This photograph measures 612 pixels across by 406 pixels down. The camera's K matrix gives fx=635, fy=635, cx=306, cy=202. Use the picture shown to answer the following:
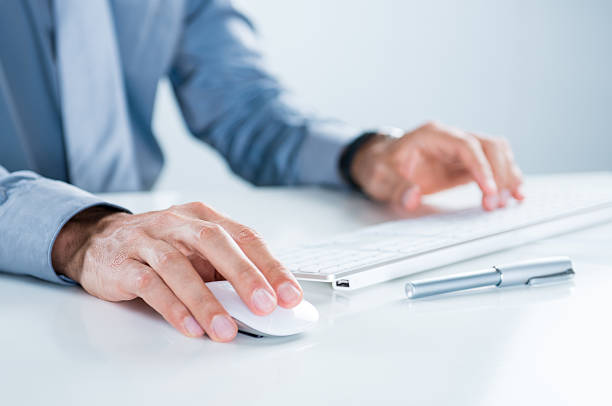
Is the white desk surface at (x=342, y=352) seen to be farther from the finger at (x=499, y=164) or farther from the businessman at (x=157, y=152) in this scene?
the finger at (x=499, y=164)

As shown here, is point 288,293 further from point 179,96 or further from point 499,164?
point 179,96

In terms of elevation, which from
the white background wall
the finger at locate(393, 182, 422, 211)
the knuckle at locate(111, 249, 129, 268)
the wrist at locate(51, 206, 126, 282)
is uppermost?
Answer: the knuckle at locate(111, 249, 129, 268)

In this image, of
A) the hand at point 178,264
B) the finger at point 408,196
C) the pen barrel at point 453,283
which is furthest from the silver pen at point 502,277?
the finger at point 408,196

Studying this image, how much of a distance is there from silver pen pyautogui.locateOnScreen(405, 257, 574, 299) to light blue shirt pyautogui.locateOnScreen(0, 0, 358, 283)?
540mm

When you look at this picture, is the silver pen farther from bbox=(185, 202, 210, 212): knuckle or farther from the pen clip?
bbox=(185, 202, 210, 212): knuckle

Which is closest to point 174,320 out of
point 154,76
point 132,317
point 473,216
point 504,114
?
point 132,317

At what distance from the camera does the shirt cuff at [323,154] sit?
1.01 metres

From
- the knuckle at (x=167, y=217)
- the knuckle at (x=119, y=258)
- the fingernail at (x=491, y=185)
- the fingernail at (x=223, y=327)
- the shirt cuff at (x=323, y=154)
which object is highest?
the knuckle at (x=167, y=217)

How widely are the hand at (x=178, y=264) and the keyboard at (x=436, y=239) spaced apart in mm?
65

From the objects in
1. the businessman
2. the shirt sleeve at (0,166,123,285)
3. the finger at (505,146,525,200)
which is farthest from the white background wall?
the shirt sleeve at (0,166,123,285)

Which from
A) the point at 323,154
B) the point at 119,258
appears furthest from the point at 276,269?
the point at 323,154

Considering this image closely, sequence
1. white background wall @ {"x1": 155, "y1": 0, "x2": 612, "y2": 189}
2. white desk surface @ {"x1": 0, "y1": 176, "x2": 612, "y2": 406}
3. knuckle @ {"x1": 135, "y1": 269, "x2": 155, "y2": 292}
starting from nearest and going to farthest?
white desk surface @ {"x1": 0, "y1": 176, "x2": 612, "y2": 406}, knuckle @ {"x1": 135, "y1": 269, "x2": 155, "y2": 292}, white background wall @ {"x1": 155, "y1": 0, "x2": 612, "y2": 189}

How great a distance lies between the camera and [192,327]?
0.38 meters

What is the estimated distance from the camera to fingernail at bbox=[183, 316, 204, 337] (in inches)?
14.7
